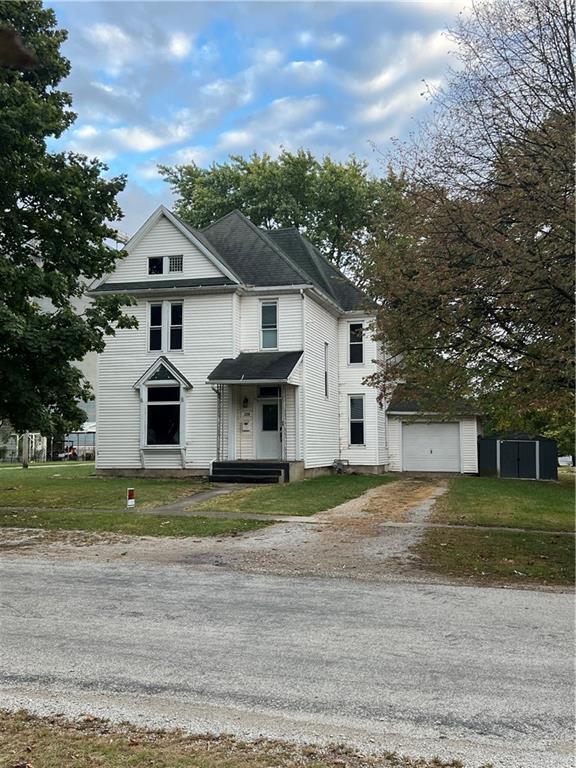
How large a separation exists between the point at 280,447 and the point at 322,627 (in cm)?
1755

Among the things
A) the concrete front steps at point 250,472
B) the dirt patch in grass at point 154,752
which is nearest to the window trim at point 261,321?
the concrete front steps at point 250,472

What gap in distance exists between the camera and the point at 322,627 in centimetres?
629

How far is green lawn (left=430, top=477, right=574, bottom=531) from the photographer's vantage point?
14156mm

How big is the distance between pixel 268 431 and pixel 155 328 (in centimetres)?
559

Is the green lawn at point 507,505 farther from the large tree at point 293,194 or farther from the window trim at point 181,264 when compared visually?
the large tree at point 293,194

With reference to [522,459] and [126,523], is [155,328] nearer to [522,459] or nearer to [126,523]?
[126,523]

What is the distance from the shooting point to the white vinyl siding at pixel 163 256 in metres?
24.2

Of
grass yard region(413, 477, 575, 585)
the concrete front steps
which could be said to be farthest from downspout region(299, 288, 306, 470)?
Answer: grass yard region(413, 477, 575, 585)

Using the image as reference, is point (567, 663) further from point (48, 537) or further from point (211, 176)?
point (211, 176)

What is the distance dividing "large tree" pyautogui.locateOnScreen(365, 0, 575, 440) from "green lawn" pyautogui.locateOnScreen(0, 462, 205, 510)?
8.79 metres

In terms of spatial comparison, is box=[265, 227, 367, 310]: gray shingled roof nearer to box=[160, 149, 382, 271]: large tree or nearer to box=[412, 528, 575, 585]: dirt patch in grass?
box=[160, 149, 382, 271]: large tree

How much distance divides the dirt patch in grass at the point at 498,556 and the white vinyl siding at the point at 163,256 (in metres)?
14.6

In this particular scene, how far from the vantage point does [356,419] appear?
28328 mm

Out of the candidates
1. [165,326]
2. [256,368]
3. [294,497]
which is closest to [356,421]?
[256,368]
